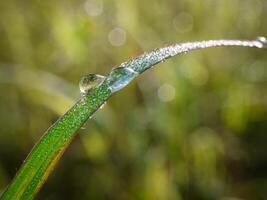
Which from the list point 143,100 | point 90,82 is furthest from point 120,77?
point 143,100

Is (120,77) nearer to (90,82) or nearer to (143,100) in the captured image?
(90,82)

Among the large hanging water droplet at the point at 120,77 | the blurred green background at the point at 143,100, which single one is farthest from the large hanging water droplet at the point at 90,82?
the blurred green background at the point at 143,100

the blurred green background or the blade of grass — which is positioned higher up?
the blurred green background

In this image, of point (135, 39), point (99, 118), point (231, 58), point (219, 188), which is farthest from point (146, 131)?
point (231, 58)

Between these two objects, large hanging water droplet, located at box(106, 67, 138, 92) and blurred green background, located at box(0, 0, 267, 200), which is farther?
blurred green background, located at box(0, 0, 267, 200)

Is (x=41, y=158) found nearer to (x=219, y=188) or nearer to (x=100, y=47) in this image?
(x=219, y=188)

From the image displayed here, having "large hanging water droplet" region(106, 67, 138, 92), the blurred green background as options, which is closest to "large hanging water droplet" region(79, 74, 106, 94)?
"large hanging water droplet" region(106, 67, 138, 92)

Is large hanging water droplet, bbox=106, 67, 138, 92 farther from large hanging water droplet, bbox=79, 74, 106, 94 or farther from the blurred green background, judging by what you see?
the blurred green background
